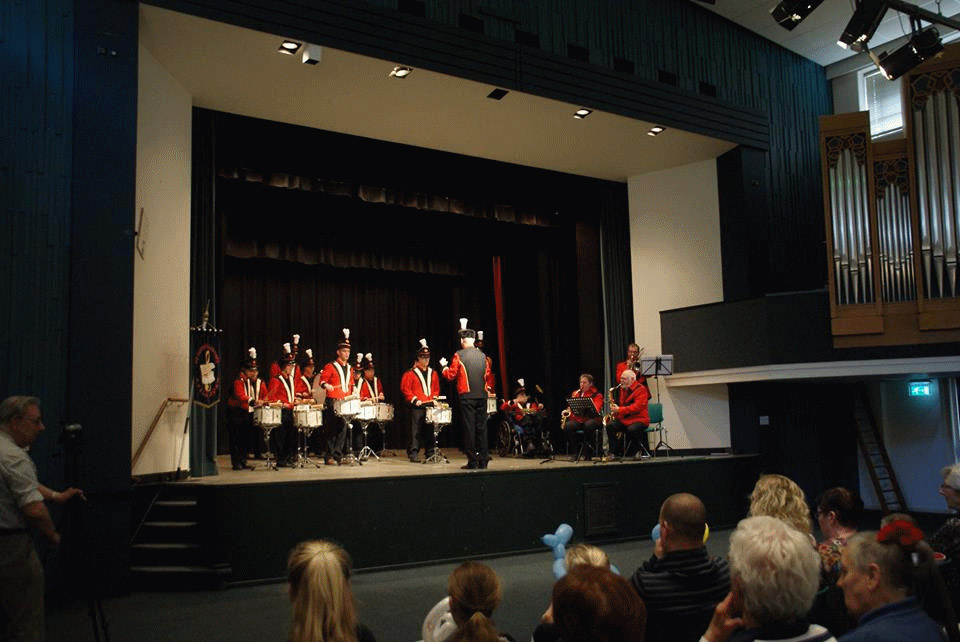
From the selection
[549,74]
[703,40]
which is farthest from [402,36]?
[703,40]

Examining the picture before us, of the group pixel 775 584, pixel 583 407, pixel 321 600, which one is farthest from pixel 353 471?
pixel 775 584

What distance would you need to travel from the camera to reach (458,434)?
16.7 metres

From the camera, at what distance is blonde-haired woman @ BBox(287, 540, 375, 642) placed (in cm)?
223

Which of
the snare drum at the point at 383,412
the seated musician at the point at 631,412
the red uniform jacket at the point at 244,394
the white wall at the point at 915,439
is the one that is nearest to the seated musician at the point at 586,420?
the seated musician at the point at 631,412

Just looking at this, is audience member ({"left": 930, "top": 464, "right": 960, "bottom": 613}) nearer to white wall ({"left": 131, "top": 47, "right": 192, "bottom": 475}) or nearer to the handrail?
the handrail

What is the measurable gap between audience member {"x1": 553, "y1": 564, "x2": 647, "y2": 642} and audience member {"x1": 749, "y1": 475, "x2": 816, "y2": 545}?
1561mm

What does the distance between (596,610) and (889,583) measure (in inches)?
37.5

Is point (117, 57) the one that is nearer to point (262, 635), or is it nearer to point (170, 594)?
point (170, 594)

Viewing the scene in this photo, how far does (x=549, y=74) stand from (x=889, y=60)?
3771 mm

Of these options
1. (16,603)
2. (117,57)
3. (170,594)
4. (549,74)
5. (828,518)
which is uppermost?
(549,74)

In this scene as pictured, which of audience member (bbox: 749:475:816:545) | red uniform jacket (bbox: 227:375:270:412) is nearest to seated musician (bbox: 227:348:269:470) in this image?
red uniform jacket (bbox: 227:375:270:412)

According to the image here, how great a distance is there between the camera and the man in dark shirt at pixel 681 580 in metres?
2.70

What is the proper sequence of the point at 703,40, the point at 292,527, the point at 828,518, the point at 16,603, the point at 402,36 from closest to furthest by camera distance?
the point at 828,518, the point at 16,603, the point at 292,527, the point at 402,36, the point at 703,40

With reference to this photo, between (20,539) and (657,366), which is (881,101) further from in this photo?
(20,539)
